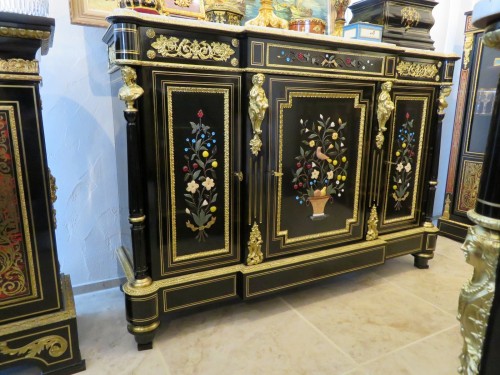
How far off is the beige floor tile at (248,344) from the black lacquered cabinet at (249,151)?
0.18 meters

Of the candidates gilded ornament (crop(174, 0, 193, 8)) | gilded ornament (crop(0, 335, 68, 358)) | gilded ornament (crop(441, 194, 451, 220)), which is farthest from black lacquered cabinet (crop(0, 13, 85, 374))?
gilded ornament (crop(441, 194, 451, 220))

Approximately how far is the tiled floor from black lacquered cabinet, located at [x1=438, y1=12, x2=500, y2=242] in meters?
0.97

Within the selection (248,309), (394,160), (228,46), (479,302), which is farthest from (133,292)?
(394,160)

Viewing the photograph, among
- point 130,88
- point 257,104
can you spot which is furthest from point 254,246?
point 130,88

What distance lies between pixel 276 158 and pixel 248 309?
34.3 inches

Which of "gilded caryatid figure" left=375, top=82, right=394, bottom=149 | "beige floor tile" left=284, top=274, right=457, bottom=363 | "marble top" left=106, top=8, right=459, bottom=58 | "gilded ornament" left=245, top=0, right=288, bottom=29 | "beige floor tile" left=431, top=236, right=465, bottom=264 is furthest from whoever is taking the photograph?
"beige floor tile" left=431, top=236, right=465, bottom=264

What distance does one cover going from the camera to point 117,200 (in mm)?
2184

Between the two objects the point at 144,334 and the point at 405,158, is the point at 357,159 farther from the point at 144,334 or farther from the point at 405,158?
the point at 144,334

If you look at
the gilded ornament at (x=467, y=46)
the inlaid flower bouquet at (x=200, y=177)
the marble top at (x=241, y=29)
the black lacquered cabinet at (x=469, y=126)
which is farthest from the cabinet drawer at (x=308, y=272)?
the gilded ornament at (x=467, y=46)

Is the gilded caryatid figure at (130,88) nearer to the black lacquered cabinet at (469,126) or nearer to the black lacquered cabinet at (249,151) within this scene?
the black lacquered cabinet at (249,151)

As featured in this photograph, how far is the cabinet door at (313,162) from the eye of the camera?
1.81 meters

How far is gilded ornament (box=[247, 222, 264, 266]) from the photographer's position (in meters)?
1.83

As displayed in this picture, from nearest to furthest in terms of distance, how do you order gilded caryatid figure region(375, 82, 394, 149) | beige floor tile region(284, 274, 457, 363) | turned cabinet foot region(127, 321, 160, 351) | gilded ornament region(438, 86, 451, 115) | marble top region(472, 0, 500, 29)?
marble top region(472, 0, 500, 29) → turned cabinet foot region(127, 321, 160, 351) → beige floor tile region(284, 274, 457, 363) → gilded caryatid figure region(375, 82, 394, 149) → gilded ornament region(438, 86, 451, 115)

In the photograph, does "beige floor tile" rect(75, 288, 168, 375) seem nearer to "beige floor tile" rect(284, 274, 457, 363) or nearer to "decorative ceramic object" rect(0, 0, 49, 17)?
"beige floor tile" rect(284, 274, 457, 363)
